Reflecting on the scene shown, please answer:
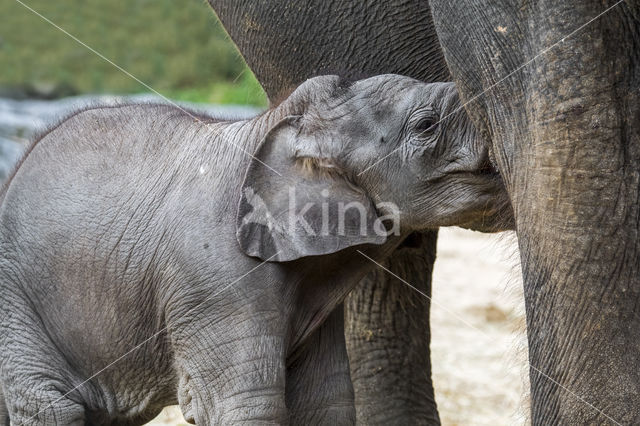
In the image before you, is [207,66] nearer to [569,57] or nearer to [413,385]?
[413,385]

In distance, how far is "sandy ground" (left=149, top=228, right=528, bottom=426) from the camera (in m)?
5.07

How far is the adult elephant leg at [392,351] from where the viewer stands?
12.8ft

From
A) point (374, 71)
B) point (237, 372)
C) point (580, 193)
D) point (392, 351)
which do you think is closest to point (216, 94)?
point (392, 351)

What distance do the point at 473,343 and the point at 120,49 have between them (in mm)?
8685

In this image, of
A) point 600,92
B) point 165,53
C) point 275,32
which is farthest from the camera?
point 165,53

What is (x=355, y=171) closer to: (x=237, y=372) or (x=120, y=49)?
(x=237, y=372)

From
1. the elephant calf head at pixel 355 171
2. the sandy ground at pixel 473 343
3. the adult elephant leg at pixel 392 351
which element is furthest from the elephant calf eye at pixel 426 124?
the sandy ground at pixel 473 343

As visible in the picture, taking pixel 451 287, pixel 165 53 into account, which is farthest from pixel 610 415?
pixel 165 53

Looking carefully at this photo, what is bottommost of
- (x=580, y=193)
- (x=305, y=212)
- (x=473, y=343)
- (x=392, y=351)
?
(x=392, y=351)

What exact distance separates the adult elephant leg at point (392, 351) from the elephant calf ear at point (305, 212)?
105 centimetres

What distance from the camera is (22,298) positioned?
3.22m

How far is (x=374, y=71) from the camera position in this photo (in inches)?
129

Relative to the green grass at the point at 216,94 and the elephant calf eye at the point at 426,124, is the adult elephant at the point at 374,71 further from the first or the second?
the green grass at the point at 216,94

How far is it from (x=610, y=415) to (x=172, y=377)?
126 cm
